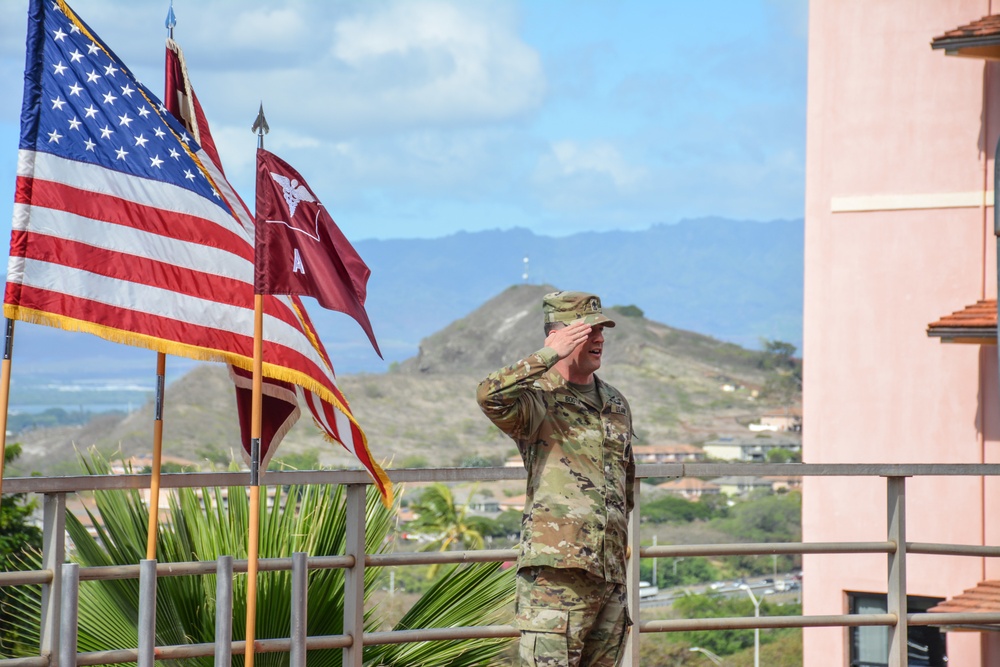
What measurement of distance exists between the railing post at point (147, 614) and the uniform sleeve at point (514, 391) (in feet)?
4.52

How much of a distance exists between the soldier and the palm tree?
3.75 ft

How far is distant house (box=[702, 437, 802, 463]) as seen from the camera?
130 meters

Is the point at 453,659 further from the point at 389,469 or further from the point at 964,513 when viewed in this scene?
the point at 964,513

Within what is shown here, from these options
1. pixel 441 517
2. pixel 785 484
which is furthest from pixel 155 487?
pixel 785 484

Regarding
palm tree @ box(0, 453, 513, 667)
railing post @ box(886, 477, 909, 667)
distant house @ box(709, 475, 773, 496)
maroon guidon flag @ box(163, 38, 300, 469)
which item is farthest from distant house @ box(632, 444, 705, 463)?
maroon guidon flag @ box(163, 38, 300, 469)

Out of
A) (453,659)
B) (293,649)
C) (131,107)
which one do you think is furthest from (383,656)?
(131,107)

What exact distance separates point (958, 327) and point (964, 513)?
2450 mm

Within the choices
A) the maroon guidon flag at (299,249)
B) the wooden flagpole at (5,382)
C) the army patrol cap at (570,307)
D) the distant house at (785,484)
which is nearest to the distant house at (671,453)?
the distant house at (785,484)

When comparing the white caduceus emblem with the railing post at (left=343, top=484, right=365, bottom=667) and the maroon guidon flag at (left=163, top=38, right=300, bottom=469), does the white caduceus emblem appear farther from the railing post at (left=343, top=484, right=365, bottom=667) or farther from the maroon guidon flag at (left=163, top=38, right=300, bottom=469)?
the railing post at (left=343, top=484, right=365, bottom=667)

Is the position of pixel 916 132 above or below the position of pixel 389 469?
above

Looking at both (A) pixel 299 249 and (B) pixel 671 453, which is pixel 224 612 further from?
(B) pixel 671 453

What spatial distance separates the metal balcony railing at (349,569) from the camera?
4.87 meters

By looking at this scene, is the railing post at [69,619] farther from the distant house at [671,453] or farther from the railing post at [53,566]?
the distant house at [671,453]

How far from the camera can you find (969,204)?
48.0 feet
